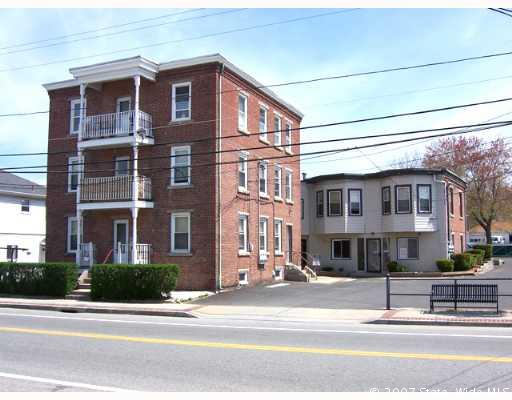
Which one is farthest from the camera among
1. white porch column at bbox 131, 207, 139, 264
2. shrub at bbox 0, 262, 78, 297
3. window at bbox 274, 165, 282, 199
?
window at bbox 274, 165, 282, 199

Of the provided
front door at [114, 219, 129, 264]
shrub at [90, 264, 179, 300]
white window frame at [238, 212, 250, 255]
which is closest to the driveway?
shrub at [90, 264, 179, 300]

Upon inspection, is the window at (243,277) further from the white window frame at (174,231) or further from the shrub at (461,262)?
the shrub at (461,262)

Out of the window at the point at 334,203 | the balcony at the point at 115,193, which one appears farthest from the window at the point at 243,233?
the window at the point at 334,203

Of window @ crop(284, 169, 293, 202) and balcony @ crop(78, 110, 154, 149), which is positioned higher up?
balcony @ crop(78, 110, 154, 149)

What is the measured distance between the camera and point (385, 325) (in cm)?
1448

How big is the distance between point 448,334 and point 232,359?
5563 mm

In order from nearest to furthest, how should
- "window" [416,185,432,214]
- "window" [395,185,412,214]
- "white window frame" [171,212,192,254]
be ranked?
1. "white window frame" [171,212,192,254]
2. "window" [416,185,432,214]
3. "window" [395,185,412,214]

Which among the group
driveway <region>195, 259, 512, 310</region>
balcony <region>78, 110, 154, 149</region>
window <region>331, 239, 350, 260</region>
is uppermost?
balcony <region>78, 110, 154, 149</region>

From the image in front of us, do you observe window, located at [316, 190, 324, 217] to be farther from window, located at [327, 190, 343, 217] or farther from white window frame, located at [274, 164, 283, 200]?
white window frame, located at [274, 164, 283, 200]

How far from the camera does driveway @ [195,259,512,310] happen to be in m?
18.8

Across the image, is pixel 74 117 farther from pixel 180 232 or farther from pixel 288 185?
pixel 288 185

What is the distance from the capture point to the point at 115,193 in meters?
25.0

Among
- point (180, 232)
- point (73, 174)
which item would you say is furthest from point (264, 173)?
point (73, 174)
